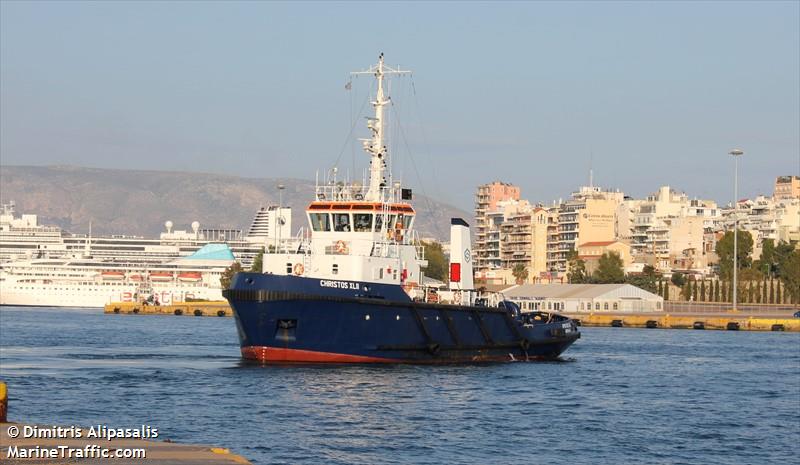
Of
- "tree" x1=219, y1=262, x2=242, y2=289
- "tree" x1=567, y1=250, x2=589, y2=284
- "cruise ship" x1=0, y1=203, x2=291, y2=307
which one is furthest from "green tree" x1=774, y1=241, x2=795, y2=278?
"cruise ship" x1=0, y1=203, x2=291, y2=307

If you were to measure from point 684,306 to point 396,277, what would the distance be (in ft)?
308

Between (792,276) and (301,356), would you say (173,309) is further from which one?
(301,356)

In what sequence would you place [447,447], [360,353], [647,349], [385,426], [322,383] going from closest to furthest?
[447,447] → [385,426] → [322,383] → [360,353] → [647,349]

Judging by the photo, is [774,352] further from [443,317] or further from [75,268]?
[75,268]

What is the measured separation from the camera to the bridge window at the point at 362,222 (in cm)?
A: 4706

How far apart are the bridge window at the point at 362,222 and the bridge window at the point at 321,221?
949 mm

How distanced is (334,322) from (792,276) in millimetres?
108477

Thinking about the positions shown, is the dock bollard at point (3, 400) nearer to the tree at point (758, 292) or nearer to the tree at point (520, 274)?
the tree at point (758, 292)

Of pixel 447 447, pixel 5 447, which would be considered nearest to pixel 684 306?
pixel 447 447

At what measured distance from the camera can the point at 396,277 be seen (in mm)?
46375

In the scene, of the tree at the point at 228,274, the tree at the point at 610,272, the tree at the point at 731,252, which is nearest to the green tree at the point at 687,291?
the tree at the point at 731,252

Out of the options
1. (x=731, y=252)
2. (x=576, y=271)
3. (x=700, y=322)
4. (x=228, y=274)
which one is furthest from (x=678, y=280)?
(x=700, y=322)

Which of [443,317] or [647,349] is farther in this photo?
[647,349]

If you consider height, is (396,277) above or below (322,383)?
above
